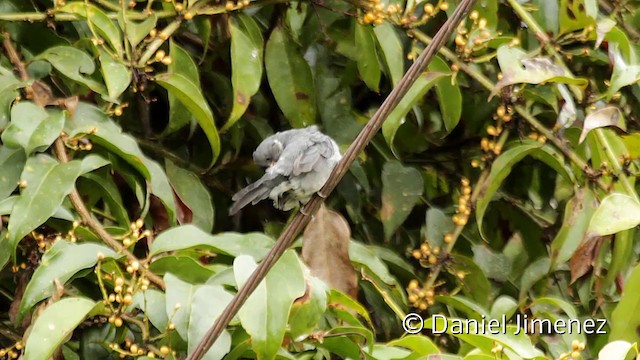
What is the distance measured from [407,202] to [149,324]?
105 cm

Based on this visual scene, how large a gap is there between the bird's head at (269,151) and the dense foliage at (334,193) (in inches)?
5.6

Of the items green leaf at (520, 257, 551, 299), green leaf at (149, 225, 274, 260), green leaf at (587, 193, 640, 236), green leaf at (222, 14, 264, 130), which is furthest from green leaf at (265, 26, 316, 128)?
green leaf at (587, 193, 640, 236)

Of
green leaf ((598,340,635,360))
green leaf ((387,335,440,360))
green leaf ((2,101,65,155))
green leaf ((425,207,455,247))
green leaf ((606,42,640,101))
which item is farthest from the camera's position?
green leaf ((425,207,455,247))

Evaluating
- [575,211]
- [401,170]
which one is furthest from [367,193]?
[575,211]

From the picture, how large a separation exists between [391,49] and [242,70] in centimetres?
42

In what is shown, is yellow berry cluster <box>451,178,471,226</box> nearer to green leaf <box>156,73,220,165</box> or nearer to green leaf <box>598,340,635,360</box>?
green leaf <box>156,73,220,165</box>

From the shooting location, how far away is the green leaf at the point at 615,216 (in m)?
2.62

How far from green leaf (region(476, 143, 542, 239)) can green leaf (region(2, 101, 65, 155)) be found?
117 cm

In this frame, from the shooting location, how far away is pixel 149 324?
8.15 feet

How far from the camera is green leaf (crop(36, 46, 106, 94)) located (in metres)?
2.79

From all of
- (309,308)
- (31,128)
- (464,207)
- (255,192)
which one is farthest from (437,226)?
(31,128)

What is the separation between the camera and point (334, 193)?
134 inches

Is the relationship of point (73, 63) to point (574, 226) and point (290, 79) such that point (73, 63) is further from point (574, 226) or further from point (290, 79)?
point (574, 226)

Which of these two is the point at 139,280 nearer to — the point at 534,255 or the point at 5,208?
the point at 5,208
